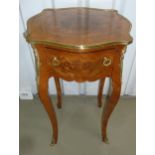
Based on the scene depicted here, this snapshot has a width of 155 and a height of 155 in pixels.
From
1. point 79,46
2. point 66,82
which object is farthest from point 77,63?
point 66,82

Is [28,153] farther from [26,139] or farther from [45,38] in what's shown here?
[45,38]

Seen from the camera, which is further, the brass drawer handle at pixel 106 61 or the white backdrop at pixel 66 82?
the white backdrop at pixel 66 82

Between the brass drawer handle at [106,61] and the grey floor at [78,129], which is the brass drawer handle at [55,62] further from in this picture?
the grey floor at [78,129]

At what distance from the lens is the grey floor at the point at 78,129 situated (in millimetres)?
1338

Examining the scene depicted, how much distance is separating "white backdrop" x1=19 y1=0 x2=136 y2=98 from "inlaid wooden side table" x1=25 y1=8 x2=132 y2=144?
208 mm

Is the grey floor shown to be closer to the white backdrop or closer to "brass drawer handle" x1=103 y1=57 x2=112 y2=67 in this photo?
the white backdrop

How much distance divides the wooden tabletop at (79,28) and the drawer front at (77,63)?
52 mm

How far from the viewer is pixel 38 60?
893 mm

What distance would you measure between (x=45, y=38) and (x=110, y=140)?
2.97ft

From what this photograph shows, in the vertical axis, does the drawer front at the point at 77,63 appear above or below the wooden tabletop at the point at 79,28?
below

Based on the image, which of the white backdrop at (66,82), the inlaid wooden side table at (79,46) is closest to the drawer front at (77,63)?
the inlaid wooden side table at (79,46)

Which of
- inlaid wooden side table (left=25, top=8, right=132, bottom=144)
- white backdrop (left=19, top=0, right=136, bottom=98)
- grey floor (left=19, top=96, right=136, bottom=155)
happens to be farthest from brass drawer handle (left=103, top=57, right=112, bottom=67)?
grey floor (left=19, top=96, right=136, bottom=155)

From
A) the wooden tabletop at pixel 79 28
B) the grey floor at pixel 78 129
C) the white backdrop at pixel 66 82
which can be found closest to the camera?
the wooden tabletop at pixel 79 28
